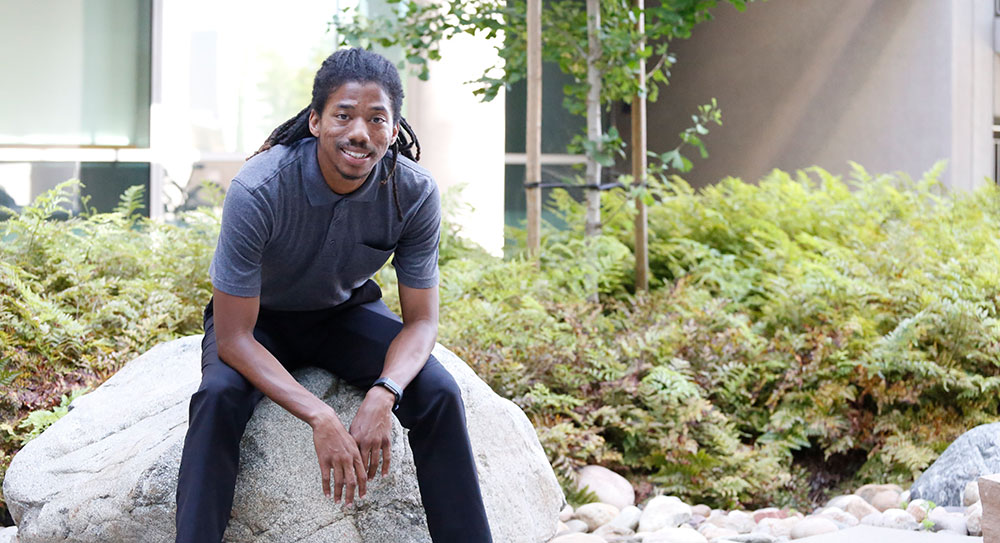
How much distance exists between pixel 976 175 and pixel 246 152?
6.79 metres

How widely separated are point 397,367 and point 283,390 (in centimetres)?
35

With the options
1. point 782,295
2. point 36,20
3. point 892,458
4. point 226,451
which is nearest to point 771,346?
point 782,295

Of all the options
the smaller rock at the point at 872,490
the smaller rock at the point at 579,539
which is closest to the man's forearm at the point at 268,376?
the smaller rock at the point at 579,539

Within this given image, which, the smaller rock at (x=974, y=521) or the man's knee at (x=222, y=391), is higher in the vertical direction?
the man's knee at (x=222, y=391)

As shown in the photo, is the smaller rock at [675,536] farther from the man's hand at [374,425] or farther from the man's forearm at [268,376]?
the man's forearm at [268,376]

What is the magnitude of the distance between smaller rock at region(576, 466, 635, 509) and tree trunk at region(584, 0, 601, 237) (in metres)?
2.39

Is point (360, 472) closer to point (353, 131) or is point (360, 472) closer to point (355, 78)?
point (353, 131)

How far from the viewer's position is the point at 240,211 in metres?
2.65

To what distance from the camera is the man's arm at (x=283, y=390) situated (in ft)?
8.60

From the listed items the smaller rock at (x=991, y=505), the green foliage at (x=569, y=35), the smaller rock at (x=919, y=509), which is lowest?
the smaller rock at (x=919, y=509)

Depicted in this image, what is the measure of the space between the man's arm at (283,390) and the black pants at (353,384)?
7 cm

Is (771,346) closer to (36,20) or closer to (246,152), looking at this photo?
(246,152)

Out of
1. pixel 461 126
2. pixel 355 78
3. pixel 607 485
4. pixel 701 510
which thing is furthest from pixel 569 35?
pixel 355 78

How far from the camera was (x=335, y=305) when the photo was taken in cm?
303
